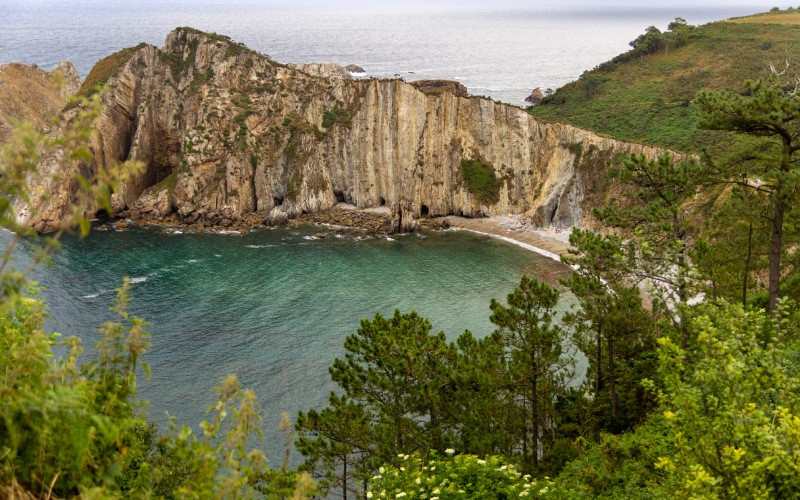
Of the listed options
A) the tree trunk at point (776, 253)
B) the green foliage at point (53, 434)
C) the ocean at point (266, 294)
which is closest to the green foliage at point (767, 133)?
the tree trunk at point (776, 253)

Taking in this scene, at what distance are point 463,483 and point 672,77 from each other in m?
108

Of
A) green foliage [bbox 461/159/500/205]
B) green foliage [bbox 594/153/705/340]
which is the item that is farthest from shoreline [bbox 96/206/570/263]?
green foliage [bbox 594/153/705/340]

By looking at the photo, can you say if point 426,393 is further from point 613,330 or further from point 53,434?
A: point 53,434

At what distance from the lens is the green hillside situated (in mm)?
90000

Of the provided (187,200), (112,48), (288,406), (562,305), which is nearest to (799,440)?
(288,406)

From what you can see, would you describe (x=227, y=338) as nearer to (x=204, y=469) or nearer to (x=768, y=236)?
(x=768, y=236)

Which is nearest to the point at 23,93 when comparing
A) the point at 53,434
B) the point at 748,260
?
the point at 748,260

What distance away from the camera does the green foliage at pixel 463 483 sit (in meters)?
14.5

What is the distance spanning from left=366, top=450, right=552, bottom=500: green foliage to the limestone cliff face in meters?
64.7

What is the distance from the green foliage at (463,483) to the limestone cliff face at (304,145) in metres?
64.7

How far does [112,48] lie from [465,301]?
173 m

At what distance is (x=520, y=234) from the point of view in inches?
2977

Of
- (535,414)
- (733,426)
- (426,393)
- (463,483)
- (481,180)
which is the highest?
(733,426)

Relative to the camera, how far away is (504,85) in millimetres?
155250
